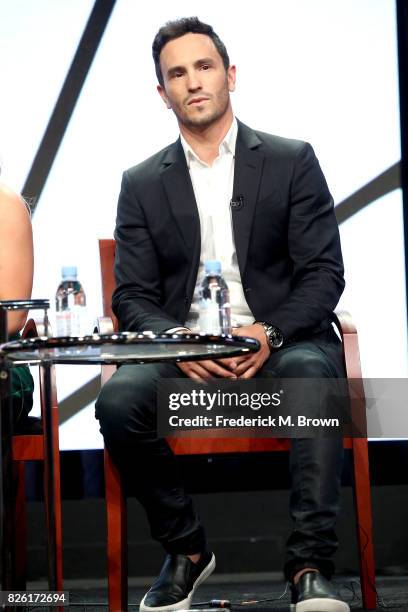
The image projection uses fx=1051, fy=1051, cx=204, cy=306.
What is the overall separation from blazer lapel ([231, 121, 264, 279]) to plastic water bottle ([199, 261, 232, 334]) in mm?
527

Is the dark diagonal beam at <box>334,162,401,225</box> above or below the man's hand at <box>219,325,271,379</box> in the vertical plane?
above

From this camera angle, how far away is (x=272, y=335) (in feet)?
9.48

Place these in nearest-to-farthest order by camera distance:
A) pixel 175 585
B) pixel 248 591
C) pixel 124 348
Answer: pixel 124 348
pixel 175 585
pixel 248 591

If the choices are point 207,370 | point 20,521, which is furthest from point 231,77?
point 20,521

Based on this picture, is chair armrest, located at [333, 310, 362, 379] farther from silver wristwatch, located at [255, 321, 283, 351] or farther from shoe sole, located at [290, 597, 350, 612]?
shoe sole, located at [290, 597, 350, 612]

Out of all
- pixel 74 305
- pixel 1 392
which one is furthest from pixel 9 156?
pixel 1 392

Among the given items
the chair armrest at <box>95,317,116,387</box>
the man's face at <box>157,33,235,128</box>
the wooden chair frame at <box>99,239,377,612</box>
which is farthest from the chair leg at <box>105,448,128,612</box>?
the man's face at <box>157,33,235,128</box>

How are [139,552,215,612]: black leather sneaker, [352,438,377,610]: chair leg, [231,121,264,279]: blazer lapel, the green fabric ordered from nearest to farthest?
[139,552,215,612]: black leather sneaker, [352,438,377,610]: chair leg, the green fabric, [231,121,264,279]: blazer lapel

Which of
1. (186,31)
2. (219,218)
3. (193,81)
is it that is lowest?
(219,218)

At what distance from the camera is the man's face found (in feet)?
10.3

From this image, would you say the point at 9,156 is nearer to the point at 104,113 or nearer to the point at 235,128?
the point at 104,113

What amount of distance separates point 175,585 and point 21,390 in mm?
737

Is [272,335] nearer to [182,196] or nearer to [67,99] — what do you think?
[182,196]

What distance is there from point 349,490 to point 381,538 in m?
0.20
